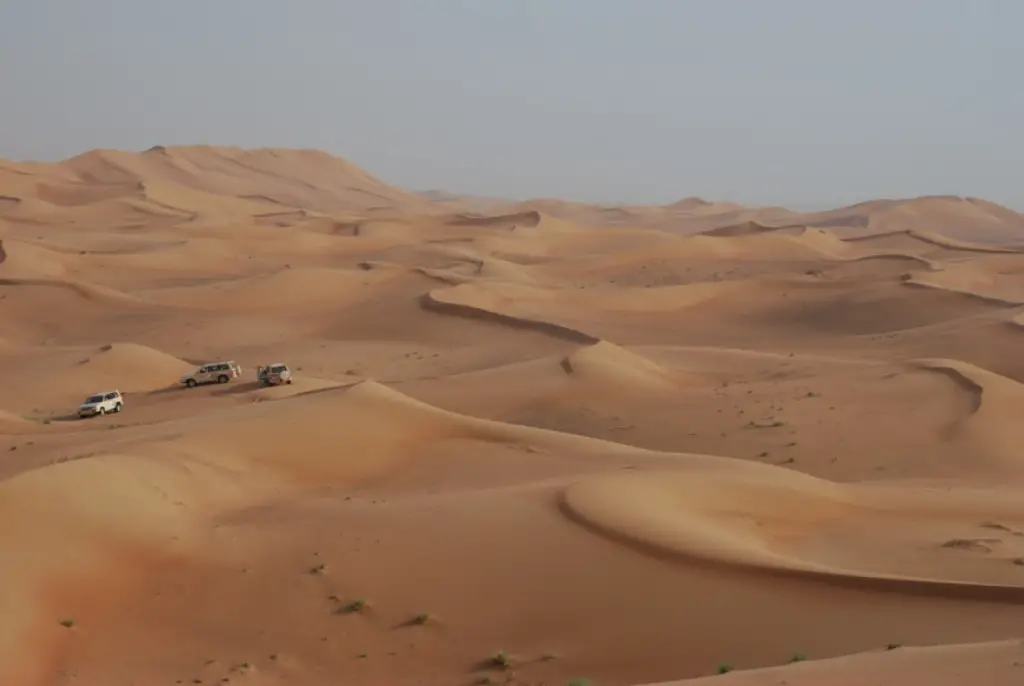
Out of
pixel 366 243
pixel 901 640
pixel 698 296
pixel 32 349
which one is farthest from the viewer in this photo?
pixel 366 243

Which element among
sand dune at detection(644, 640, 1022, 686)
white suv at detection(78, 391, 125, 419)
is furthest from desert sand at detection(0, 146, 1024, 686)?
white suv at detection(78, 391, 125, 419)

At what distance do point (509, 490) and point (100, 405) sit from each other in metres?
10.8

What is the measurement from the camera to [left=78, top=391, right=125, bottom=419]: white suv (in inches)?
752

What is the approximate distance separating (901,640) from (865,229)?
7670cm

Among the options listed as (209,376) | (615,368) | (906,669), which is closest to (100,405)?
(209,376)

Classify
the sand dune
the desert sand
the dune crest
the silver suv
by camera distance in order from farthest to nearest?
the silver suv → the dune crest → the desert sand → the sand dune

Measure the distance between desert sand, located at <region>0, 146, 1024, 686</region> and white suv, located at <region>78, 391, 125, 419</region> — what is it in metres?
0.75

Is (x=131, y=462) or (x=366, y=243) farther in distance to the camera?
(x=366, y=243)

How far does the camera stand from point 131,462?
11375 mm

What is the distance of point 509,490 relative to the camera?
444 inches

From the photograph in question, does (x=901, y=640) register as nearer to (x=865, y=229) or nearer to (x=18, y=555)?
(x=18, y=555)

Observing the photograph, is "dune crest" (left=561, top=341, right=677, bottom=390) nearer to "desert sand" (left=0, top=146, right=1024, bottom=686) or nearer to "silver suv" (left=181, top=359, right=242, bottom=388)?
"desert sand" (left=0, top=146, right=1024, bottom=686)

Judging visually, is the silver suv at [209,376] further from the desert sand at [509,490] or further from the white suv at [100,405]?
the white suv at [100,405]

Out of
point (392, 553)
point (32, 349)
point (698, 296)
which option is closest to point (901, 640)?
point (392, 553)
